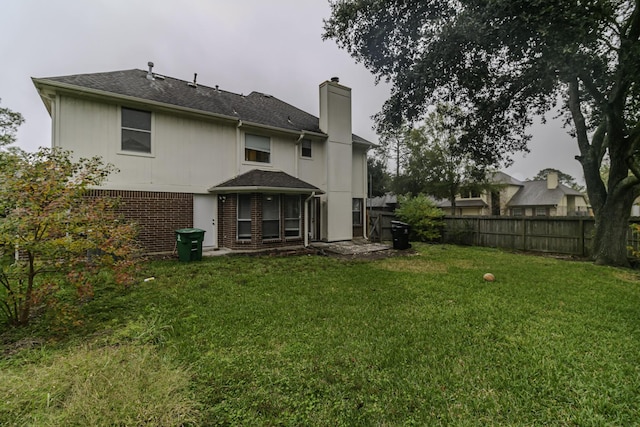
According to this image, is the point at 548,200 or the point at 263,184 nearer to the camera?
the point at 263,184

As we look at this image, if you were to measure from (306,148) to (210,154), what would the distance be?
4390 mm

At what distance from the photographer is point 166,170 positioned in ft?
30.6

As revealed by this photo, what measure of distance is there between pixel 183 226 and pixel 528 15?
39.4ft

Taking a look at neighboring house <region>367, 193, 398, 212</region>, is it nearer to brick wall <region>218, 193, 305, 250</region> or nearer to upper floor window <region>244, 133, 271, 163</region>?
upper floor window <region>244, 133, 271, 163</region>

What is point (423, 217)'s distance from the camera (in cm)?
1401

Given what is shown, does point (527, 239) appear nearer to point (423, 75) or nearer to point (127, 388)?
point (423, 75)

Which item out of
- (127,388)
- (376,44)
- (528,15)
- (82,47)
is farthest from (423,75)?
(82,47)

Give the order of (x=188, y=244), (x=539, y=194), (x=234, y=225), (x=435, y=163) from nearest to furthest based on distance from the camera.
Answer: (x=188, y=244), (x=234, y=225), (x=435, y=163), (x=539, y=194)

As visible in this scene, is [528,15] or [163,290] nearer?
[163,290]

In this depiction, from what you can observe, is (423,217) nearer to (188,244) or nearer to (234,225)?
(234,225)

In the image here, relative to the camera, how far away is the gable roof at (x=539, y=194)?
85.0 ft

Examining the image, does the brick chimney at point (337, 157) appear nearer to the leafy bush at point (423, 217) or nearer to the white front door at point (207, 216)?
the leafy bush at point (423, 217)

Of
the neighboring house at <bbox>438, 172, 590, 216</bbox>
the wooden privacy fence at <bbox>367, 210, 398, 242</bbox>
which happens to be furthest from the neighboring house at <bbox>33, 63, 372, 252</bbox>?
the neighboring house at <bbox>438, 172, 590, 216</bbox>

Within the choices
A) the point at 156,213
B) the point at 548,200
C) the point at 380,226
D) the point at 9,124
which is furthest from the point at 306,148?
the point at 548,200
